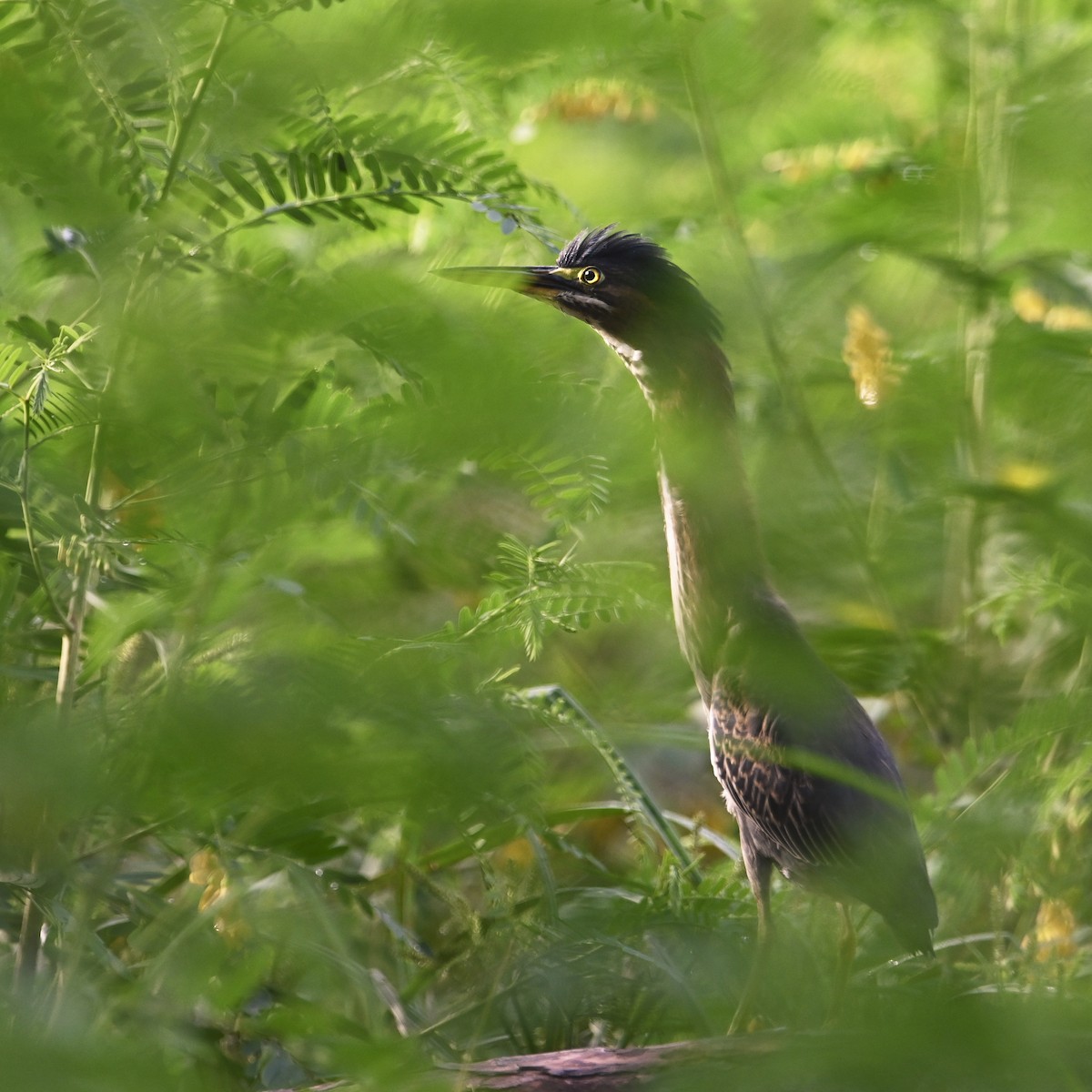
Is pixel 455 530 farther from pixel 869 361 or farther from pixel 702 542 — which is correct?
pixel 702 542

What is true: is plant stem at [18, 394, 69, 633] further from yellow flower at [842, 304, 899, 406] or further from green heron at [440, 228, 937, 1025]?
yellow flower at [842, 304, 899, 406]

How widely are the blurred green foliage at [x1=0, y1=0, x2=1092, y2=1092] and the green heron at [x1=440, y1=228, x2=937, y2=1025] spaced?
9 centimetres

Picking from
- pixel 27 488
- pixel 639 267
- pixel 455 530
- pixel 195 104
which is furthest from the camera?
pixel 639 267

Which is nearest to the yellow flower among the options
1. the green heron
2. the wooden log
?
the green heron

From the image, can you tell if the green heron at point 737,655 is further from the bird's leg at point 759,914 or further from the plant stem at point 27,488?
the plant stem at point 27,488

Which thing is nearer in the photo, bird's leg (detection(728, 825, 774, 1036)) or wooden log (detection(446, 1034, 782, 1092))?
wooden log (detection(446, 1034, 782, 1092))

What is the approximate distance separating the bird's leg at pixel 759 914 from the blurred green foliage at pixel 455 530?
4 centimetres

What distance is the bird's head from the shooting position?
2.41 m

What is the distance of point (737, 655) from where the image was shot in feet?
7.22

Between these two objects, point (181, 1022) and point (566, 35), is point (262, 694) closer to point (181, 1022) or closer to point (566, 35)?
point (566, 35)

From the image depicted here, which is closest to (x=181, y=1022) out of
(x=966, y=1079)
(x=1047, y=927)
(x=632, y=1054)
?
(x=632, y=1054)

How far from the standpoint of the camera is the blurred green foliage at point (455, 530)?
81 cm

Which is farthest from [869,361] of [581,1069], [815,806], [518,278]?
[581,1069]

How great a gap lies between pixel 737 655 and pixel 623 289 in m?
0.76
